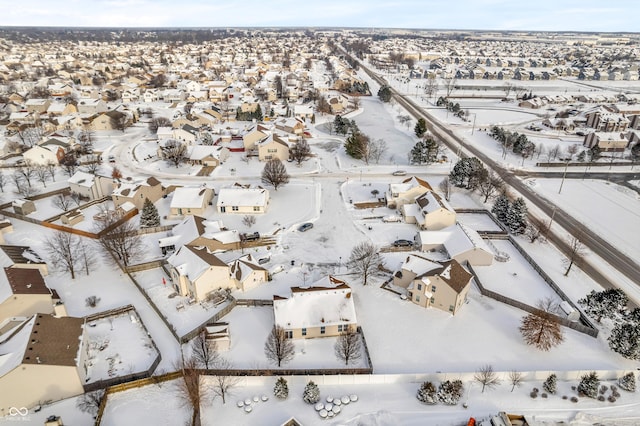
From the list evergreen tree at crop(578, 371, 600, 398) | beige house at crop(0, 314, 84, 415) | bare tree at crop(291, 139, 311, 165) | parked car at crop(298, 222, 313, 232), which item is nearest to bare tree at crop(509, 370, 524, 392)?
evergreen tree at crop(578, 371, 600, 398)

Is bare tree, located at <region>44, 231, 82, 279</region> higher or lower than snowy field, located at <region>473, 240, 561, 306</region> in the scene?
higher

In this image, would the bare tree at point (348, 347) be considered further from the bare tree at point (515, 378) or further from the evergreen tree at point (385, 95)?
the evergreen tree at point (385, 95)

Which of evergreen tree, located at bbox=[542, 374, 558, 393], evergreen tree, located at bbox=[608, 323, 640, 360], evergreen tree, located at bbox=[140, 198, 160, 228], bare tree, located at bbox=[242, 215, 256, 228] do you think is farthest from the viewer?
bare tree, located at bbox=[242, 215, 256, 228]

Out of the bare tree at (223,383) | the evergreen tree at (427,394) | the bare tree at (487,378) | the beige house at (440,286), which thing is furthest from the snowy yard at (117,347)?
the bare tree at (487,378)

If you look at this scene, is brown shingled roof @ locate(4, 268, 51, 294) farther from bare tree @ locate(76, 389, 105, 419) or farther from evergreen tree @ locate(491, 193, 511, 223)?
evergreen tree @ locate(491, 193, 511, 223)

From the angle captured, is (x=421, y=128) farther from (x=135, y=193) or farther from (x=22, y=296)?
(x=22, y=296)

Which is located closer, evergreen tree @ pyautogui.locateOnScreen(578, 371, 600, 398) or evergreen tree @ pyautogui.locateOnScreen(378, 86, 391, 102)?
evergreen tree @ pyautogui.locateOnScreen(578, 371, 600, 398)
